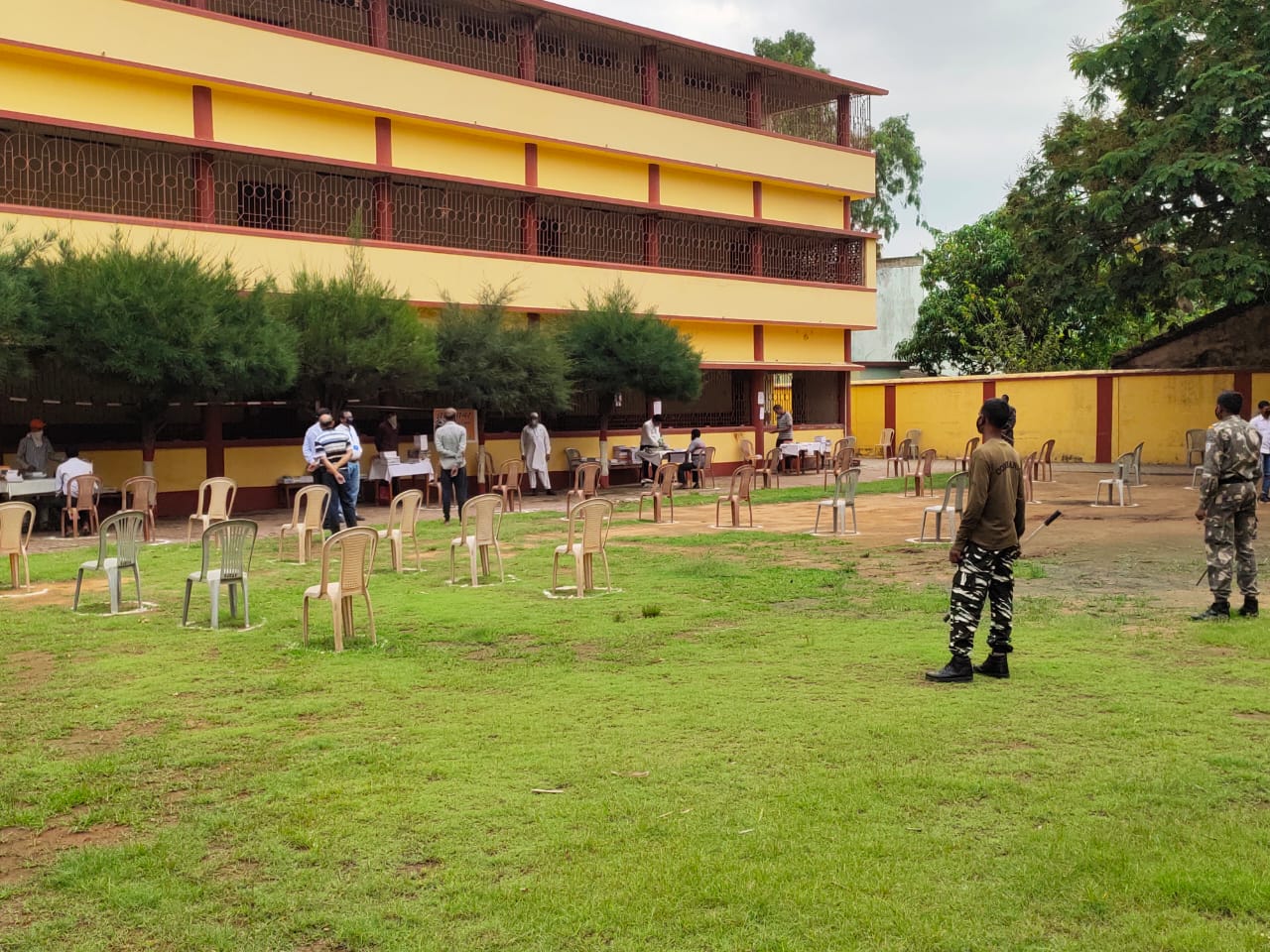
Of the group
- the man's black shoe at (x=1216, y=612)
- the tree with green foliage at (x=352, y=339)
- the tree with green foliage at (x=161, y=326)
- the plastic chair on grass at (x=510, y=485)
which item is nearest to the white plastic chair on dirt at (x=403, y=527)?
the plastic chair on grass at (x=510, y=485)

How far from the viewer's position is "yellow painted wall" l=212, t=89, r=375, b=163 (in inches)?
888

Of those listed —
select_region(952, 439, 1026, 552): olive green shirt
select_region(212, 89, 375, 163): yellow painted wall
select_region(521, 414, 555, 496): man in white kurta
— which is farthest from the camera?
select_region(521, 414, 555, 496): man in white kurta

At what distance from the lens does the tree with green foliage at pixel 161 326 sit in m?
17.9

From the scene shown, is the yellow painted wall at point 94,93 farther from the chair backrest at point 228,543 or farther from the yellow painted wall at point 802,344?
the yellow painted wall at point 802,344

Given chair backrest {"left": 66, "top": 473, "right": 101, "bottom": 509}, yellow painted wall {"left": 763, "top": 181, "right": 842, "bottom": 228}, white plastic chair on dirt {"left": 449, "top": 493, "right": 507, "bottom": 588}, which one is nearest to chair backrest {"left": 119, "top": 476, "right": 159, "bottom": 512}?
chair backrest {"left": 66, "top": 473, "right": 101, "bottom": 509}

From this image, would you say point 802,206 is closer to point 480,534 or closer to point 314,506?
point 314,506

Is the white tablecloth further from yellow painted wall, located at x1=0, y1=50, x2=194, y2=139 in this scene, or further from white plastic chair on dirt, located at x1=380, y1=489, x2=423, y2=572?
white plastic chair on dirt, located at x1=380, y1=489, x2=423, y2=572

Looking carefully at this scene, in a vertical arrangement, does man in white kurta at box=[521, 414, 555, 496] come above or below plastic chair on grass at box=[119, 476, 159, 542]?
above

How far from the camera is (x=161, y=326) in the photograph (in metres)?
18.2

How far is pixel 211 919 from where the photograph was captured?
13.9 ft

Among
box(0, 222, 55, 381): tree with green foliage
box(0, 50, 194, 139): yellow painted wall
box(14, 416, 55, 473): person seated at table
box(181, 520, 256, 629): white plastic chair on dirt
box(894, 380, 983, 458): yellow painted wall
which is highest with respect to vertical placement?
box(0, 50, 194, 139): yellow painted wall

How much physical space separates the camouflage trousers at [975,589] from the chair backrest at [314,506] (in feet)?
30.0

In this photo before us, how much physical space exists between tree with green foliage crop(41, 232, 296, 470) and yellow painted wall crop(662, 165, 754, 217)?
543 inches

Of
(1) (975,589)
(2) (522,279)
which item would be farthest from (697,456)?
(1) (975,589)
